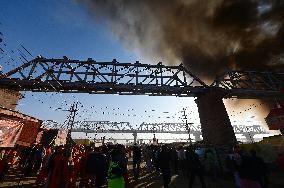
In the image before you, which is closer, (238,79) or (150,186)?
(150,186)

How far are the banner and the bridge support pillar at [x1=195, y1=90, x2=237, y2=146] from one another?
→ 1208 centimetres

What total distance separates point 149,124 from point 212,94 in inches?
2395

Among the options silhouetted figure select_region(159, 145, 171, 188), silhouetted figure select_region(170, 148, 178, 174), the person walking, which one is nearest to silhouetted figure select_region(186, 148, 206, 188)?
silhouetted figure select_region(159, 145, 171, 188)

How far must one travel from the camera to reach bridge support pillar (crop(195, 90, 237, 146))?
1343cm

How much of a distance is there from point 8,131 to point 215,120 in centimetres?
1254

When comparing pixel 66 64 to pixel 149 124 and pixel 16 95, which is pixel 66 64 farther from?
pixel 149 124

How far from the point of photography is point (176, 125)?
252ft

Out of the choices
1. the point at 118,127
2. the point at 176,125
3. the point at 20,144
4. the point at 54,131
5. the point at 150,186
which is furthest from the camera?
the point at 176,125

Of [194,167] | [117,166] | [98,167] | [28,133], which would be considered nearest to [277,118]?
[194,167]

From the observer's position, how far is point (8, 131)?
10344mm

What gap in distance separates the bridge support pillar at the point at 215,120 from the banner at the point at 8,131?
12077mm

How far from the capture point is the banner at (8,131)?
388 inches

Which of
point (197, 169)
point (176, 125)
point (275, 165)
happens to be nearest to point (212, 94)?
point (275, 165)

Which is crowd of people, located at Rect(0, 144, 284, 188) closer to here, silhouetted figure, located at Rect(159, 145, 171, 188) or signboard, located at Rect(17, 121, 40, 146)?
silhouetted figure, located at Rect(159, 145, 171, 188)
